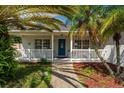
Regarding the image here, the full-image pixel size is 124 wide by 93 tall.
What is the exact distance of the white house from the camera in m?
26.8

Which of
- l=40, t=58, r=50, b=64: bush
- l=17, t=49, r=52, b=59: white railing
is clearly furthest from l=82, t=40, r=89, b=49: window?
l=40, t=58, r=50, b=64: bush

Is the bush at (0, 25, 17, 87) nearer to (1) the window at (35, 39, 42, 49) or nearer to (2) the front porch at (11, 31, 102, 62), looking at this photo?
(2) the front porch at (11, 31, 102, 62)

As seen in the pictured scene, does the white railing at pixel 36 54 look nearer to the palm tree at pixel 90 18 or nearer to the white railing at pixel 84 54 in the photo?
the white railing at pixel 84 54

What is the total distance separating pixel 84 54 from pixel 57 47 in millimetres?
4029

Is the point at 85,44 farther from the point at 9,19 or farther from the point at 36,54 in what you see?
the point at 9,19

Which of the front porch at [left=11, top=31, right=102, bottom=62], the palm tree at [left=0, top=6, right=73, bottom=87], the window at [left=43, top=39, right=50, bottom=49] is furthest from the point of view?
the window at [left=43, top=39, right=50, bottom=49]

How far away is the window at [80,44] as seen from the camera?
29.3 meters

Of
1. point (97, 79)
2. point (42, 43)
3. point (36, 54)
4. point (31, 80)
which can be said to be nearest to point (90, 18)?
point (97, 79)

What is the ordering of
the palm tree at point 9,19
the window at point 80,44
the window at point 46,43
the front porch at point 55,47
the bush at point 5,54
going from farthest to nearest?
the window at point 46,43 < the window at point 80,44 < the front porch at point 55,47 < the palm tree at point 9,19 < the bush at point 5,54

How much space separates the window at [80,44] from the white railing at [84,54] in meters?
2.11

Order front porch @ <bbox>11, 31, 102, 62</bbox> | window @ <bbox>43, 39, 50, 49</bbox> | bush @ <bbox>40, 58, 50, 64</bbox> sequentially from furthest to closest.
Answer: window @ <bbox>43, 39, 50, 49</bbox> < front porch @ <bbox>11, 31, 102, 62</bbox> < bush @ <bbox>40, 58, 50, 64</bbox>

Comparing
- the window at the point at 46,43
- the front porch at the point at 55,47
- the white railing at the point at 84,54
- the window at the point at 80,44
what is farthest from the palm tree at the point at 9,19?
the window at the point at 46,43

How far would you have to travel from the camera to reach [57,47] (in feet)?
99.5

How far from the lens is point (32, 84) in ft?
50.8
